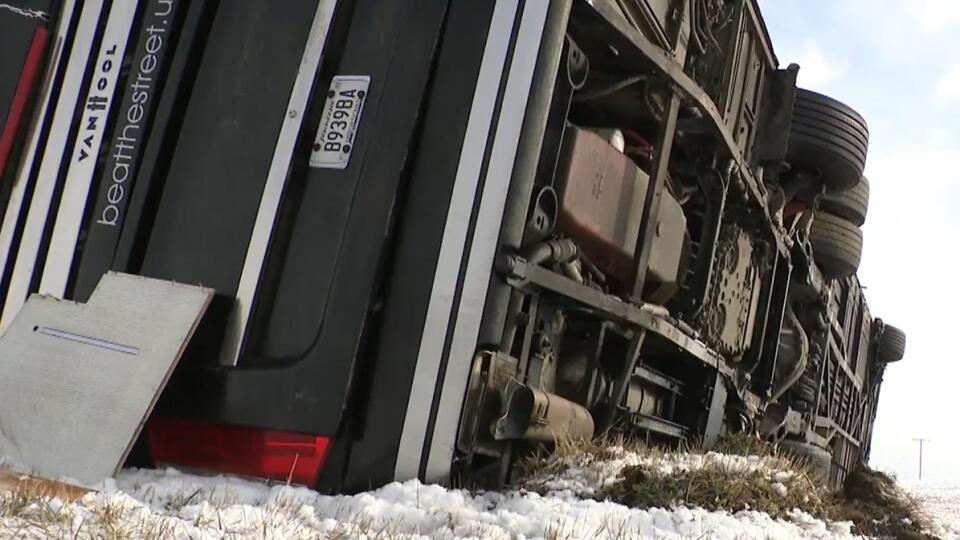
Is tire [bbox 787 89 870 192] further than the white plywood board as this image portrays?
Yes

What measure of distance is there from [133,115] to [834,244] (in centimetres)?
599

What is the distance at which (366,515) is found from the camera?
226 cm

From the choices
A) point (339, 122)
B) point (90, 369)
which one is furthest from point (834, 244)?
point (90, 369)

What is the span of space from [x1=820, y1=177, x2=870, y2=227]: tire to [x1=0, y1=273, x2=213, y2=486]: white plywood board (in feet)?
19.7

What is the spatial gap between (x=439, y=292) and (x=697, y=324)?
1.93m

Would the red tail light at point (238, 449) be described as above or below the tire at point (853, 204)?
below

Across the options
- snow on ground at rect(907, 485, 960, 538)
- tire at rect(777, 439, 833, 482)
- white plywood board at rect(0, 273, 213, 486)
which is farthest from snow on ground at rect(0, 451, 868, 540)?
tire at rect(777, 439, 833, 482)

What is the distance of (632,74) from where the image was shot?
343cm

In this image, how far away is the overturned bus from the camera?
2.63 meters

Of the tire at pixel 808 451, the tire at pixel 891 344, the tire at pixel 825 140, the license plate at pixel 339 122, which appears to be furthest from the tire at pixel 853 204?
the license plate at pixel 339 122

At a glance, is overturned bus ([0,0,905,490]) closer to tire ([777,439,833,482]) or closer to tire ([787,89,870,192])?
tire ([787,89,870,192])

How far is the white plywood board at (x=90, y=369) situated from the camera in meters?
2.38

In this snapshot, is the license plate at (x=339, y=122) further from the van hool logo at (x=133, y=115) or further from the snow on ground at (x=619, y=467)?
the snow on ground at (x=619, y=467)

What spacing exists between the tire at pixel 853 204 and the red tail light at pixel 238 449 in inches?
232
